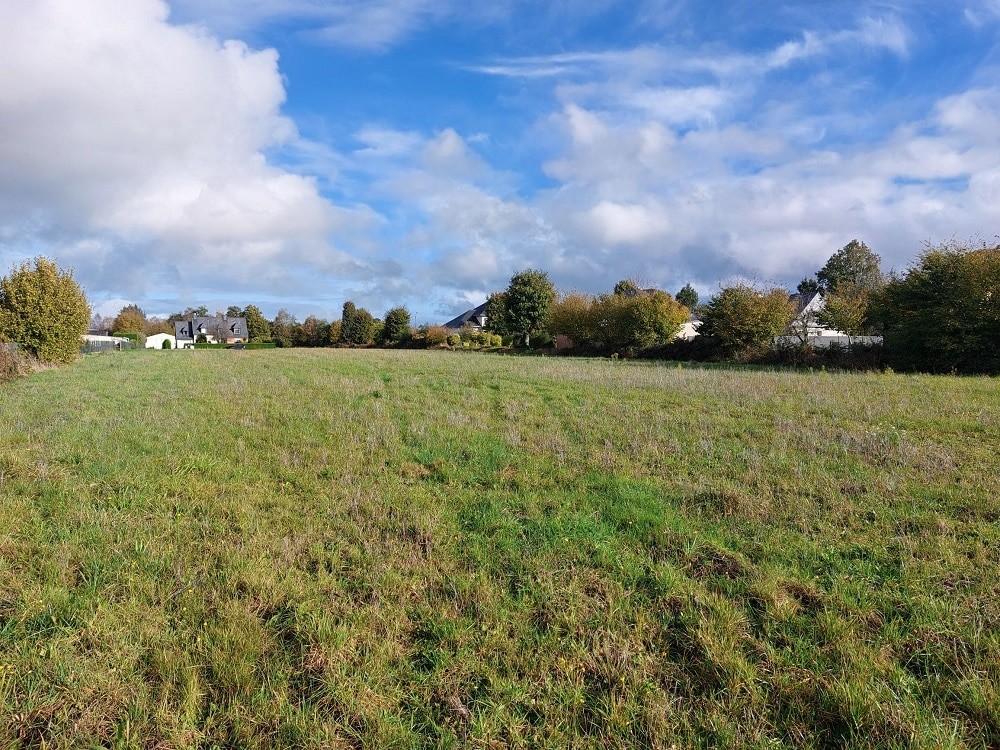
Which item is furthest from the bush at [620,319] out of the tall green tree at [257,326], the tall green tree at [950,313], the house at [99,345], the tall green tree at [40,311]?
the tall green tree at [257,326]

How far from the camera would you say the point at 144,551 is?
14.7ft

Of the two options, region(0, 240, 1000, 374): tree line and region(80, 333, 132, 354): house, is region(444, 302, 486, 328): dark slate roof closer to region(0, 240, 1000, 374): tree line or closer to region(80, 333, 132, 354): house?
region(0, 240, 1000, 374): tree line

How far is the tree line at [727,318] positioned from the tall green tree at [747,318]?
61 mm

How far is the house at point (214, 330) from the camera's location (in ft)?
356

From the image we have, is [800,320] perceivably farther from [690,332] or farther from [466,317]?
[466,317]

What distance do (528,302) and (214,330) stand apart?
85414 millimetres

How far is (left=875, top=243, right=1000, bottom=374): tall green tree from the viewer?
786 inches

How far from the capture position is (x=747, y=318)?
1204 inches

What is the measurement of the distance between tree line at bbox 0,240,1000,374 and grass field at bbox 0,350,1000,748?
56.8 feet

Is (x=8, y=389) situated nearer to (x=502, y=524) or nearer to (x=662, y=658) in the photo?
(x=502, y=524)

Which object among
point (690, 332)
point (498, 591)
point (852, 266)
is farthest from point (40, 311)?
point (852, 266)

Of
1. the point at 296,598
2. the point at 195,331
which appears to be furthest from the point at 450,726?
the point at 195,331

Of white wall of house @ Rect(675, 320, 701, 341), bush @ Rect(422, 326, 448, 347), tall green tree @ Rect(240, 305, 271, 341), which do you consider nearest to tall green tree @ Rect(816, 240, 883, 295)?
white wall of house @ Rect(675, 320, 701, 341)

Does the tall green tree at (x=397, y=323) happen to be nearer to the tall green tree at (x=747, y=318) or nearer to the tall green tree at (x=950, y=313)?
the tall green tree at (x=747, y=318)
